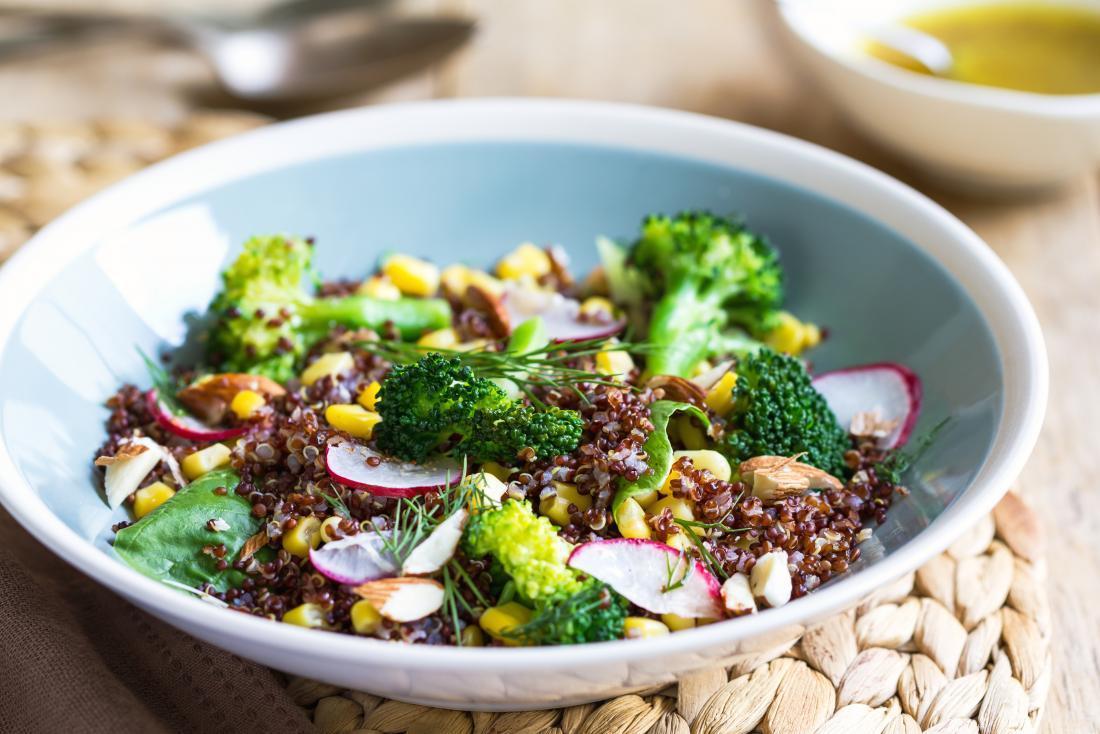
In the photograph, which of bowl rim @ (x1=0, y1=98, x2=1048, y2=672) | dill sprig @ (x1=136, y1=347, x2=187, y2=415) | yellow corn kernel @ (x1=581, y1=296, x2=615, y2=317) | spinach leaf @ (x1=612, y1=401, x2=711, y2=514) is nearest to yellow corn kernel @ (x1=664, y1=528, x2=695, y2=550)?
spinach leaf @ (x1=612, y1=401, x2=711, y2=514)

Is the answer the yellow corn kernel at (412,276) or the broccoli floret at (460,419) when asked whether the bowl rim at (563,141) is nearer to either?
the yellow corn kernel at (412,276)

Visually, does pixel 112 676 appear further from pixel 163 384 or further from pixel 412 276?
pixel 412 276

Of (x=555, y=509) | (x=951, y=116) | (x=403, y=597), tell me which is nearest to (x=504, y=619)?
(x=403, y=597)

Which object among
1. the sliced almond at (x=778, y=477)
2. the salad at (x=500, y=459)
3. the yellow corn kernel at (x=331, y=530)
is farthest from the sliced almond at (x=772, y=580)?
the yellow corn kernel at (x=331, y=530)

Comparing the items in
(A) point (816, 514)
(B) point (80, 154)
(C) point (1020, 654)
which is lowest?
(C) point (1020, 654)

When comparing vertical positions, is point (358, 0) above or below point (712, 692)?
above

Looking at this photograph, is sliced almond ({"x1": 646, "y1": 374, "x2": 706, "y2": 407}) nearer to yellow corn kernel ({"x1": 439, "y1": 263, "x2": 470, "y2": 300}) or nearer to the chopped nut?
yellow corn kernel ({"x1": 439, "y1": 263, "x2": 470, "y2": 300})

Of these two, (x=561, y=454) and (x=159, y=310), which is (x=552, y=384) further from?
(x=159, y=310)

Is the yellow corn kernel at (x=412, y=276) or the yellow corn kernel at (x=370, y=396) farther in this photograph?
the yellow corn kernel at (x=412, y=276)

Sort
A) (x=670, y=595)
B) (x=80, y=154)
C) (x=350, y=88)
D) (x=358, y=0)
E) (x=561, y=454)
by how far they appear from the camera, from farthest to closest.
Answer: (x=358, y=0)
(x=350, y=88)
(x=80, y=154)
(x=561, y=454)
(x=670, y=595)

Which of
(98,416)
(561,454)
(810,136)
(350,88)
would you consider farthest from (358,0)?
(561,454)
